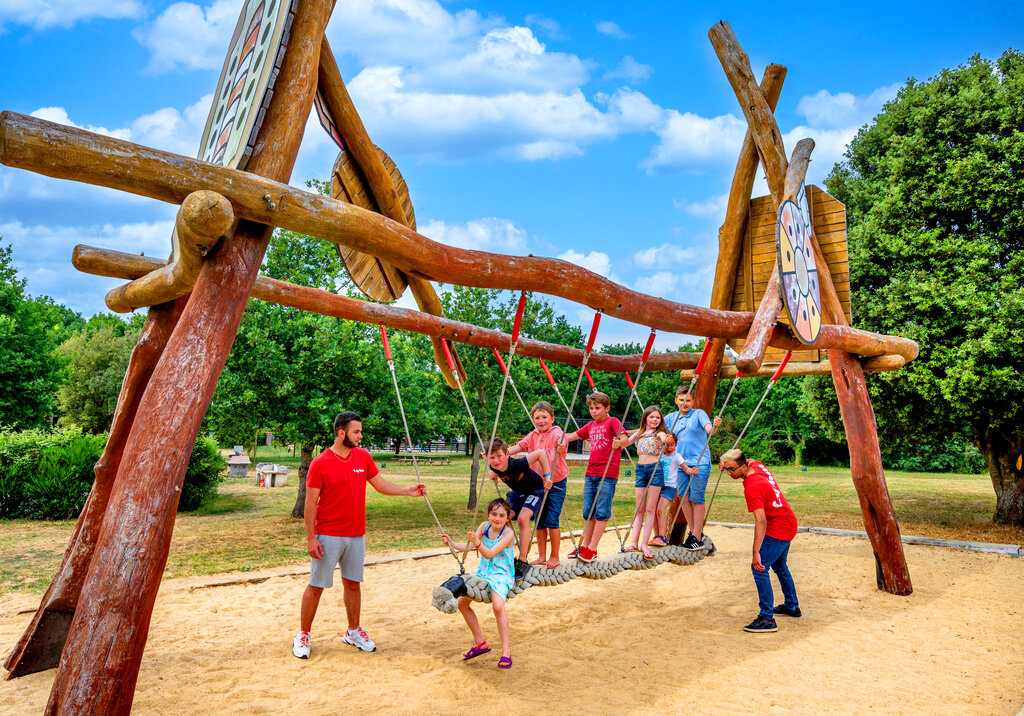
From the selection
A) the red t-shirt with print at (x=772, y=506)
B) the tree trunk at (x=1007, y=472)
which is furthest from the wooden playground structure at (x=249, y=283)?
the tree trunk at (x=1007, y=472)

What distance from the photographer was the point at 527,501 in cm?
525

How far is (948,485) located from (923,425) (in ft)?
39.0

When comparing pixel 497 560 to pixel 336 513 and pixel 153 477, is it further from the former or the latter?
pixel 153 477

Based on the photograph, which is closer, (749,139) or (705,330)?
(705,330)

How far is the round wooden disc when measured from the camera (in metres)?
5.46

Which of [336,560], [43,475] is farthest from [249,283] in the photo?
[43,475]

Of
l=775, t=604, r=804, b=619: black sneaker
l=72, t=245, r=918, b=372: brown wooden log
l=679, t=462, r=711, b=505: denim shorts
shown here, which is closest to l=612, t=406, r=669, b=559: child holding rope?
l=679, t=462, r=711, b=505: denim shorts

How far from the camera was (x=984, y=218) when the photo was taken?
1159 cm

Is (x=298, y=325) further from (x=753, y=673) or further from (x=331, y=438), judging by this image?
(x=753, y=673)

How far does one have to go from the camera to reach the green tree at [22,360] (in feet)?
68.2

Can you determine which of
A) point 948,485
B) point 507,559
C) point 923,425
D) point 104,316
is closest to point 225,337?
point 507,559

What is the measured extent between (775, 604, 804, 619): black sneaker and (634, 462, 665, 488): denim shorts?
5.36ft

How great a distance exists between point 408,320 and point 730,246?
440 cm

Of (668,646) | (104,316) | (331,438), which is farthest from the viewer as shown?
(104,316)
